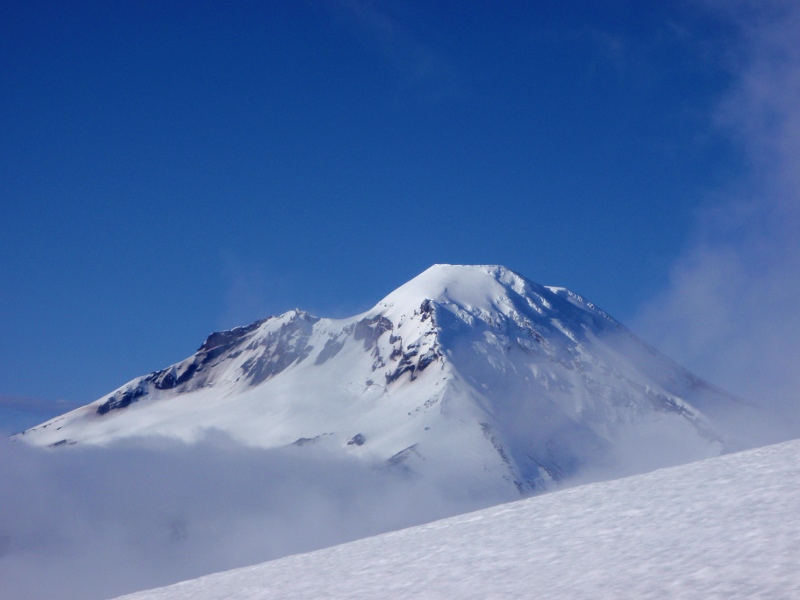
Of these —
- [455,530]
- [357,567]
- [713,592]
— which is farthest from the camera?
[455,530]

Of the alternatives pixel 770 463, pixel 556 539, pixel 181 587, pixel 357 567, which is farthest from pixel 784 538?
pixel 181 587

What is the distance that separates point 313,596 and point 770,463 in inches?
310

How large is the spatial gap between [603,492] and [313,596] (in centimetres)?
565

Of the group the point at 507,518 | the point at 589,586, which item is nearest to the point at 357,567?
the point at 507,518

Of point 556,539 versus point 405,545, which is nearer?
point 556,539

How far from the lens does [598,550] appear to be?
11.4 m

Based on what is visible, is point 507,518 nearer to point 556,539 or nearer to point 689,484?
point 556,539

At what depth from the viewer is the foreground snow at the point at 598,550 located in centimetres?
975

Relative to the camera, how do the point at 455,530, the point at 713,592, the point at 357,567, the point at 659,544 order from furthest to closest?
the point at 455,530 → the point at 357,567 → the point at 659,544 → the point at 713,592

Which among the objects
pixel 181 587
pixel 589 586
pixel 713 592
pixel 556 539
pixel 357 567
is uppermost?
pixel 181 587

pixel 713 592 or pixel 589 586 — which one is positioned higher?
pixel 589 586

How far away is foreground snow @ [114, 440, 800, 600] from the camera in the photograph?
9.75m

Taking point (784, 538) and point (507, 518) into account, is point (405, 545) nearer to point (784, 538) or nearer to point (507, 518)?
point (507, 518)

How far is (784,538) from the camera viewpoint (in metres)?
10.1
